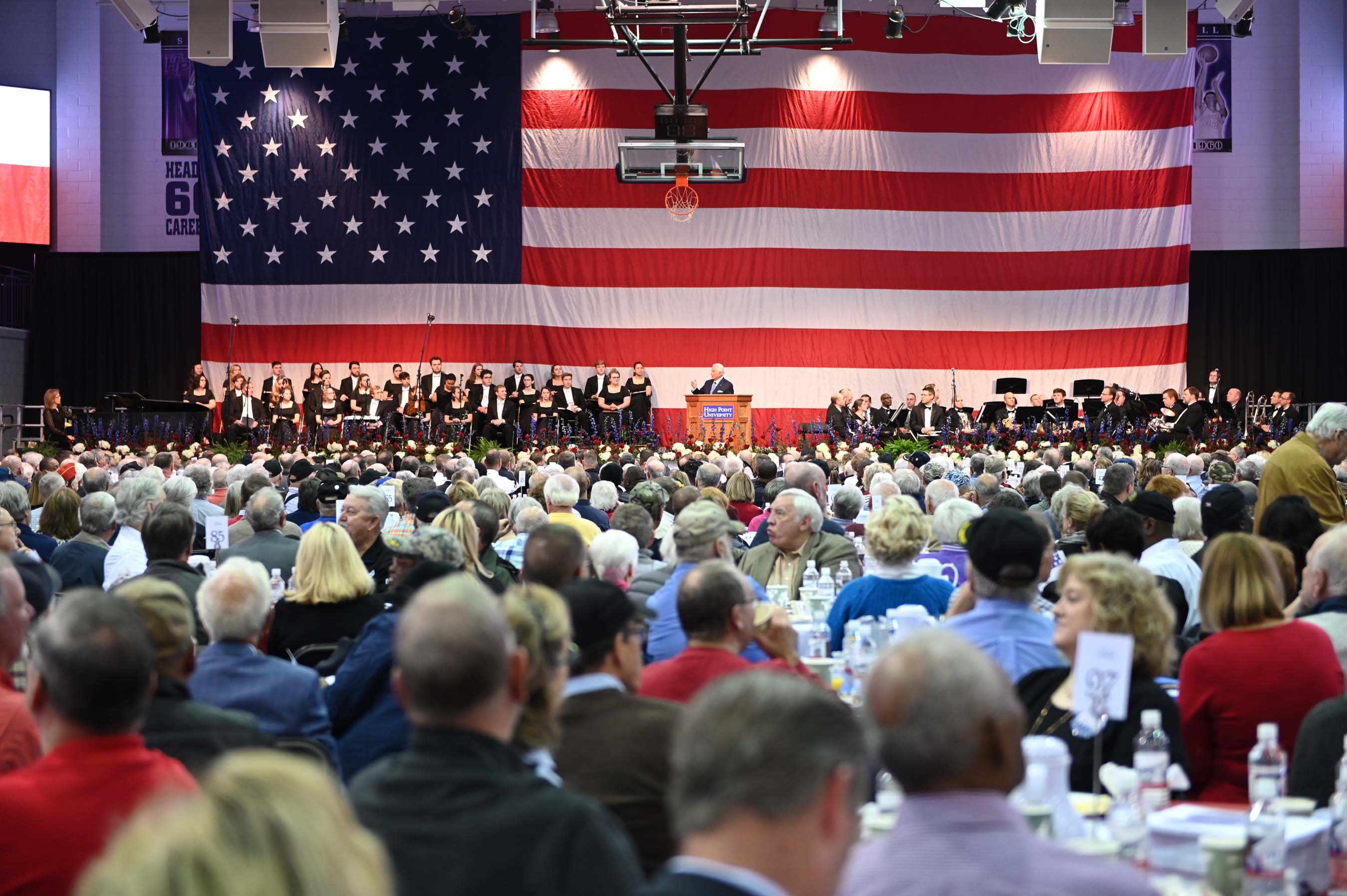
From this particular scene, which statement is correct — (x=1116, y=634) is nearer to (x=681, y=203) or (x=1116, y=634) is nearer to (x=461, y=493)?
(x=461, y=493)

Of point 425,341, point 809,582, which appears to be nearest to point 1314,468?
point 809,582

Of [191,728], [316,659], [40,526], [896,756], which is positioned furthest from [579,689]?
[40,526]

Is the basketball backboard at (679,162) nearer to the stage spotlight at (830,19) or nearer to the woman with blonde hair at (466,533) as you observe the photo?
the stage spotlight at (830,19)

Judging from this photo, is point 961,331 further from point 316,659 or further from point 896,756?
point 896,756

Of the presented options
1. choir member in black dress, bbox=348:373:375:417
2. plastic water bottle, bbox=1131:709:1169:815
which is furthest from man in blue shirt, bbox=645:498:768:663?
choir member in black dress, bbox=348:373:375:417

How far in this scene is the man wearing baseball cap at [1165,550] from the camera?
5309 mm

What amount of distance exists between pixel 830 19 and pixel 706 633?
12.8 metres

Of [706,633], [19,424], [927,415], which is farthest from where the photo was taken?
[19,424]

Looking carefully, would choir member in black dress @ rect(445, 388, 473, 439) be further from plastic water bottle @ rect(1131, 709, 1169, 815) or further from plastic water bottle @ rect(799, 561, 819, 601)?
plastic water bottle @ rect(1131, 709, 1169, 815)

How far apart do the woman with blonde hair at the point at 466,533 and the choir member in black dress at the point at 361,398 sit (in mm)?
12340

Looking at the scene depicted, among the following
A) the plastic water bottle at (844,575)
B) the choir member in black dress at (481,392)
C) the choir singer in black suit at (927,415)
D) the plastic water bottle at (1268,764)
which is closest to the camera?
the plastic water bottle at (1268,764)

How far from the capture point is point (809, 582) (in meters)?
5.43

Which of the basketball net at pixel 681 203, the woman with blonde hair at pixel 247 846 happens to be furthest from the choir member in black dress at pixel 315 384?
the woman with blonde hair at pixel 247 846

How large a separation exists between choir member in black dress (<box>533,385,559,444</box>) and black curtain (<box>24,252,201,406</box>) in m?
5.99
